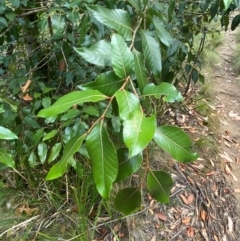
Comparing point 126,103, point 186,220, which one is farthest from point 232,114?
point 126,103

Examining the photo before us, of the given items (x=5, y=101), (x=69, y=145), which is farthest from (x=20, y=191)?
(x=69, y=145)

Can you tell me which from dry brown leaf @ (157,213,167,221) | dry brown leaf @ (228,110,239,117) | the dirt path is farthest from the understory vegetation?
dry brown leaf @ (228,110,239,117)

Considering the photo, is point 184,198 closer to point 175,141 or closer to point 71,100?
point 175,141

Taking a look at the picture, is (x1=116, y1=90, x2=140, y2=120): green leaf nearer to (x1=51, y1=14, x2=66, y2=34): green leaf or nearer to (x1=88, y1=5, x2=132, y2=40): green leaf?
(x1=88, y1=5, x2=132, y2=40): green leaf

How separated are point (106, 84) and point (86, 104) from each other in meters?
0.74

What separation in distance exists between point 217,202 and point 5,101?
1585 millimetres

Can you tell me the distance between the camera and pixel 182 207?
2.24 metres

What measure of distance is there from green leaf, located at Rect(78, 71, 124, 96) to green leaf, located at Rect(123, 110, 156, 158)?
3.8 inches

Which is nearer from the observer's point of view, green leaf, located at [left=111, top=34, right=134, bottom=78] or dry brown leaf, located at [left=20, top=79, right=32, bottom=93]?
green leaf, located at [left=111, top=34, right=134, bottom=78]

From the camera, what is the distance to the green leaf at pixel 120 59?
69 centimetres

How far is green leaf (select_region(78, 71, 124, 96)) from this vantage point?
2.25ft

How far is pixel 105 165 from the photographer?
618 millimetres

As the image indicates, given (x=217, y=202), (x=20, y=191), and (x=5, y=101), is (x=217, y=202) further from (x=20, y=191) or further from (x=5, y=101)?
(x=5, y=101)

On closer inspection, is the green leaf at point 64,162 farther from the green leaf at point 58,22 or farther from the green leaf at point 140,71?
the green leaf at point 58,22
